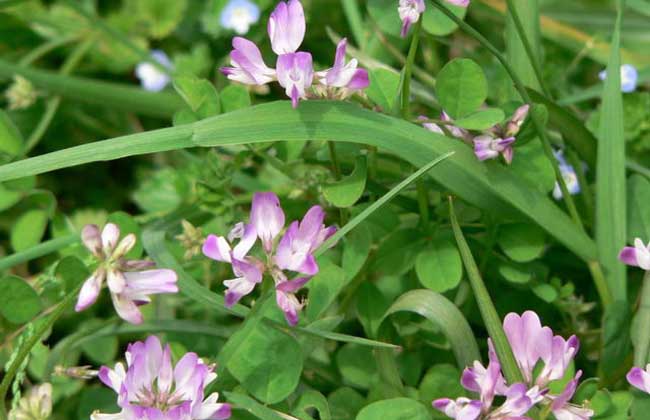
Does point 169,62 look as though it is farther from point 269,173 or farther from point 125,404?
point 125,404

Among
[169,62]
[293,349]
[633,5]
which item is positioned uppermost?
[633,5]

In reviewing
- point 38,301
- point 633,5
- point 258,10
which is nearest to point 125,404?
point 38,301

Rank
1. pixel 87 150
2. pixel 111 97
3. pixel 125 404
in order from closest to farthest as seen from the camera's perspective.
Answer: pixel 125 404 < pixel 87 150 < pixel 111 97

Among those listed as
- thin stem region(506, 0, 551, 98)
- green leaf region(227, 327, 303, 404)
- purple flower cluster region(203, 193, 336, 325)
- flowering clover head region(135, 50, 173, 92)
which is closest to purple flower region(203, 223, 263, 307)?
purple flower cluster region(203, 193, 336, 325)

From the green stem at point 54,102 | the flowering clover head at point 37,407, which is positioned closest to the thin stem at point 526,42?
the flowering clover head at point 37,407

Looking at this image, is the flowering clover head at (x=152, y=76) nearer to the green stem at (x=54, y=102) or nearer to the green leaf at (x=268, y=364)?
the green stem at (x=54, y=102)

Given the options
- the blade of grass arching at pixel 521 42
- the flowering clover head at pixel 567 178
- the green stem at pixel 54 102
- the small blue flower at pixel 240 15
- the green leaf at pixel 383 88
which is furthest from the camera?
the small blue flower at pixel 240 15

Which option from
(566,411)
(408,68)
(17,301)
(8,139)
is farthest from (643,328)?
(8,139)
